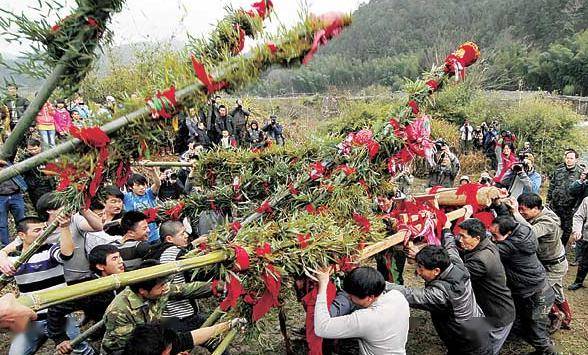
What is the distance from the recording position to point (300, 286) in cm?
325

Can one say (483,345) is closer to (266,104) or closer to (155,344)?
(155,344)

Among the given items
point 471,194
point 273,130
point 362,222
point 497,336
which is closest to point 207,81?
point 362,222

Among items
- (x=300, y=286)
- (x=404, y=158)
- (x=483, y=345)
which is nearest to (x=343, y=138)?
(x=404, y=158)

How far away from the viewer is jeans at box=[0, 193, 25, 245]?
580 cm

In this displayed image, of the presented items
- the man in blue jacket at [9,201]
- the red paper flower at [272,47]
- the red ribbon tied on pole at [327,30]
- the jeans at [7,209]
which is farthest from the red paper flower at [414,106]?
the jeans at [7,209]

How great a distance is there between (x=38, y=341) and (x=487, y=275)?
14.3 feet

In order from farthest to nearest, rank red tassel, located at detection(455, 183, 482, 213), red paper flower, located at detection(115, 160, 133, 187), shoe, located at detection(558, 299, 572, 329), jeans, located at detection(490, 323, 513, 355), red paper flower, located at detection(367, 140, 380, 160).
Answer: shoe, located at detection(558, 299, 572, 329) → red tassel, located at detection(455, 183, 482, 213) → jeans, located at detection(490, 323, 513, 355) → red paper flower, located at detection(367, 140, 380, 160) → red paper flower, located at detection(115, 160, 133, 187)

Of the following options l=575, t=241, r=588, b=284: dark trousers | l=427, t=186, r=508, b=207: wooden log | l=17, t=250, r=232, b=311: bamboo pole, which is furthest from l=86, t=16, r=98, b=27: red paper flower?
l=575, t=241, r=588, b=284: dark trousers

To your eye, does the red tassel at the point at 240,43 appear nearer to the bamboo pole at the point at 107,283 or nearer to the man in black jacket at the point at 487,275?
the bamboo pole at the point at 107,283

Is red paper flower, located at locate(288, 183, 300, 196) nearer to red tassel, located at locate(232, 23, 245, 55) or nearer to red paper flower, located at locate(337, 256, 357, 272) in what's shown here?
red paper flower, located at locate(337, 256, 357, 272)

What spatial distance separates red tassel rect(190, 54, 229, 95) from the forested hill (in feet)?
78.3

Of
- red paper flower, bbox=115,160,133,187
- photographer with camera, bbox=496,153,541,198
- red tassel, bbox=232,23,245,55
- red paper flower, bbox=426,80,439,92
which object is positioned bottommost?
photographer with camera, bbox=496,153,541,198

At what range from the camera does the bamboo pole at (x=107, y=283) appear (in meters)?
1.52

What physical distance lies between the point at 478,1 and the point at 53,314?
79505 millimetres
